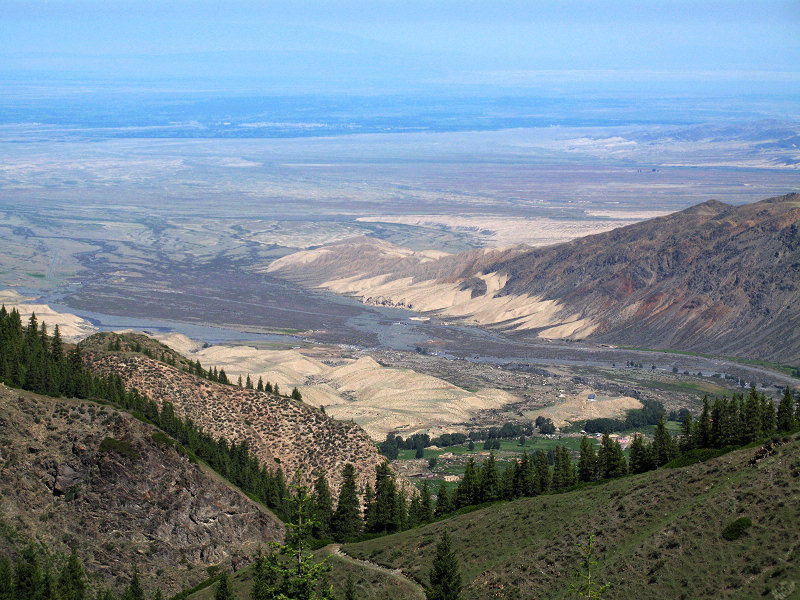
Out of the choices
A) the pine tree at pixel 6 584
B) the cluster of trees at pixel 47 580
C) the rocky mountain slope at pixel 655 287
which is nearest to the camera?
the pine tree at pixel 6 584

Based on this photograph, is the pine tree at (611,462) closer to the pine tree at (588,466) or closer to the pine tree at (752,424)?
the pine tree at (588,466)

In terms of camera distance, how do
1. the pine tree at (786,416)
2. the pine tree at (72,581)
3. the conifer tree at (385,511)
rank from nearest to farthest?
the pine tree at (72,581) < the conifer tree at (385,511) < the pine tree at (786,416)

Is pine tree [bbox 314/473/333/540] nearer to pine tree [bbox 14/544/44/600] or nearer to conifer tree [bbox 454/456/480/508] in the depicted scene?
conifer tree [bbox 454/456/480/508]

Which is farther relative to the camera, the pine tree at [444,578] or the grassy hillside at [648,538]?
the pine tree at [444,578]

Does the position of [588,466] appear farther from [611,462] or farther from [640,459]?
[640,459]

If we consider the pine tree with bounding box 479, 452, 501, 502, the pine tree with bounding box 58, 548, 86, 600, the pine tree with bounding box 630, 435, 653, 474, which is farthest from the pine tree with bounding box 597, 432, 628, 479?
the pine tree with bounding box 58, 548, 86, 600

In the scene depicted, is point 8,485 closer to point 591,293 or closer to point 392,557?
point 392,557

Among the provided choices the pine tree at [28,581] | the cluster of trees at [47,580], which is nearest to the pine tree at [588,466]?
the cluster of trees at [47,580]

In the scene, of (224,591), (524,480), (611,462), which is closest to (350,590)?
(224,591)
